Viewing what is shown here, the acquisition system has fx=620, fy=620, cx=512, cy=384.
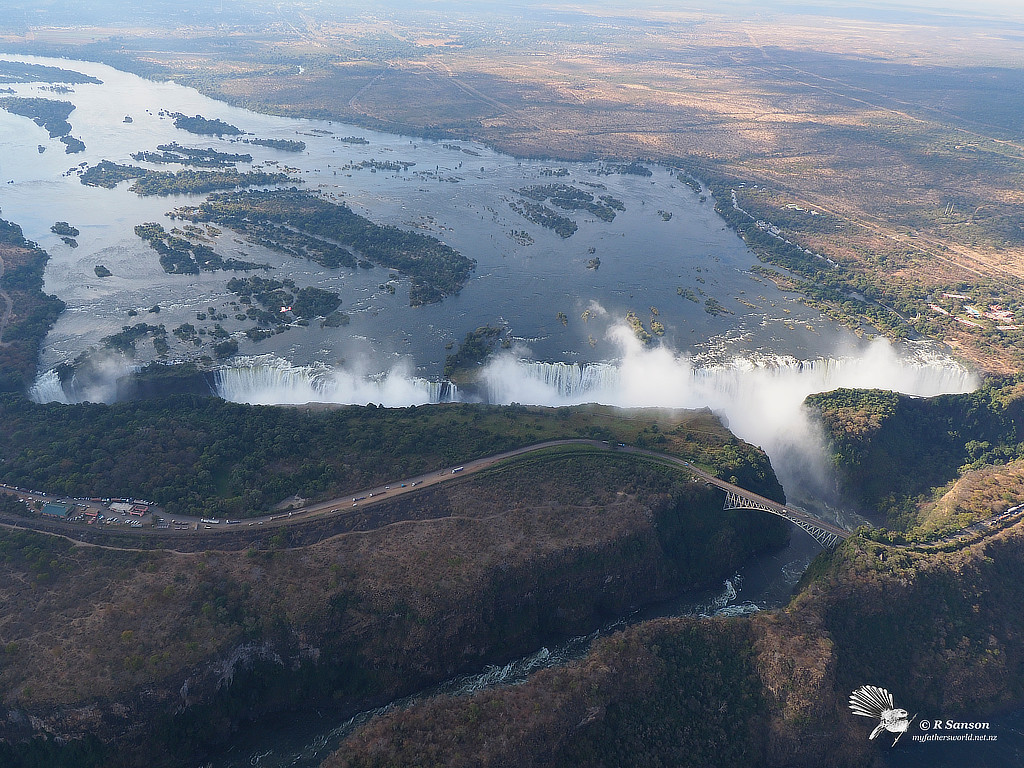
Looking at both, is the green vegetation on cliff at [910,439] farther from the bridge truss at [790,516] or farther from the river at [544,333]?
the bridge truss at [790,516]

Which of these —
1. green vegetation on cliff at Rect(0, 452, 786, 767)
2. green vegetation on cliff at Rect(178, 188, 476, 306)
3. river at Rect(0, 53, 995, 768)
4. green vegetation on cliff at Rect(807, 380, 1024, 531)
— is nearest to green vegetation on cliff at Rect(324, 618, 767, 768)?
green vegetation on cliff at Rect(0, 452, 786, 767)

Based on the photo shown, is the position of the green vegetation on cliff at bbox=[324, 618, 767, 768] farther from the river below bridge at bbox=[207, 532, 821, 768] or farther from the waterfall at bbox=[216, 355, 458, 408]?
the waterfall at bbox=[216, 355, 458, 408]

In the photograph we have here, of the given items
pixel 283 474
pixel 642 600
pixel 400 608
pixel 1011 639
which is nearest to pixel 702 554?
pixel 642 600

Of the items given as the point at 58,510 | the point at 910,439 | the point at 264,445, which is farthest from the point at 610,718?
the point at 910,439

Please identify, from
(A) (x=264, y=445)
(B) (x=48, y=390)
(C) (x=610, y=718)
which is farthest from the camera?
(B) (x=48, y=390)

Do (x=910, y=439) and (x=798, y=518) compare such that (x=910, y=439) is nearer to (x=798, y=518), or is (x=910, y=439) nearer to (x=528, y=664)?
(x=798, y=518)

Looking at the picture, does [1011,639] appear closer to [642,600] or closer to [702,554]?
[702,554]

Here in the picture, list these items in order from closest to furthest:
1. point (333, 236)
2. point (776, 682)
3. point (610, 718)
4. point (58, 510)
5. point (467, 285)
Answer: point (610, 718)
point (776, 682)
point (58, 510)
point (467, 285)
point (333, 236)
